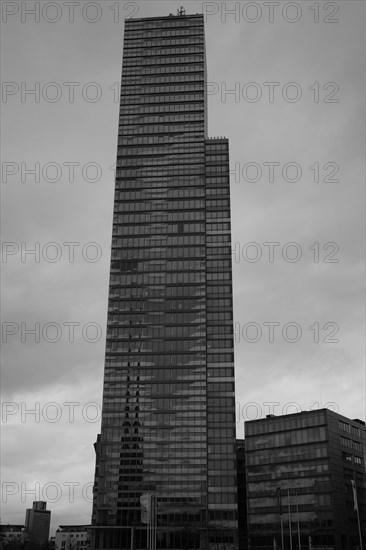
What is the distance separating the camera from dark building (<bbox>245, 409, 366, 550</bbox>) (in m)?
144

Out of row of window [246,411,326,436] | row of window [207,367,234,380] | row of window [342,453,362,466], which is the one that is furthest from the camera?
row of window [207,367,234,380]

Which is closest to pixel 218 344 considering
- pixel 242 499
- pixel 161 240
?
pixel 161 240

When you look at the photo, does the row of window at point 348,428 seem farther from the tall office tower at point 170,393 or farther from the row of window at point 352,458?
the tall office tower at point 170,393

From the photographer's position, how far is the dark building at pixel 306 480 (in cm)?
14438

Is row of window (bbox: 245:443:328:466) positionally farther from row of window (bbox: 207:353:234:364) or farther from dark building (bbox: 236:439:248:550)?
row of window (bbox: 207:353:234:364)

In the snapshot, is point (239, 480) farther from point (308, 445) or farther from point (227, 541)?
point (308, 445)

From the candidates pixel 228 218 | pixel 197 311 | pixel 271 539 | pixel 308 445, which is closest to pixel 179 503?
pixel 271 539

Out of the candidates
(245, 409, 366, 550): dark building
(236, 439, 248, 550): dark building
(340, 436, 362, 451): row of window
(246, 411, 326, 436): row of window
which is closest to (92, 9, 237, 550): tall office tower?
(236, 439, 248, 550): dark building

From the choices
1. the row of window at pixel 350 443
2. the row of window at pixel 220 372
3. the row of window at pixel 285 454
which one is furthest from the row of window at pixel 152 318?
the row of window at pixel 350 443

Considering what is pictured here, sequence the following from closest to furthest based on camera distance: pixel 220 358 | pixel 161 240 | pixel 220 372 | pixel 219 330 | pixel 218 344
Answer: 1. pixel 220 372
2. pixel 220 358
3. pixel 218 344
4. pixel 219 330
5. pixel 161 240

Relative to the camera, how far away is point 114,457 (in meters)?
175

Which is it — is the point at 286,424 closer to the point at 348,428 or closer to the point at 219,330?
the point at 348,428

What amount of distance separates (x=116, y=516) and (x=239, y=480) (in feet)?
118

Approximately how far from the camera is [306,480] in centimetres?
14938
